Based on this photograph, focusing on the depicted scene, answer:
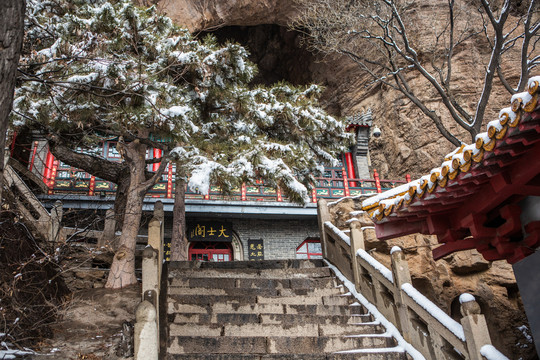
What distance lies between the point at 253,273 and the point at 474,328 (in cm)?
429

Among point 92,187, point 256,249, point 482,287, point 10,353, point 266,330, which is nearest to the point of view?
point 10,353

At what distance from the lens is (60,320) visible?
21.1 ft

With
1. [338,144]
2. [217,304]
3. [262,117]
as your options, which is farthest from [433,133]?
[217,304]

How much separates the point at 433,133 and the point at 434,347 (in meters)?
13.9

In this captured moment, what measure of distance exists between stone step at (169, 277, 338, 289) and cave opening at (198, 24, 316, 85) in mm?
14703

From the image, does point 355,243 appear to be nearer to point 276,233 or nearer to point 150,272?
point 150,272

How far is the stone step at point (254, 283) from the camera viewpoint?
7.32m

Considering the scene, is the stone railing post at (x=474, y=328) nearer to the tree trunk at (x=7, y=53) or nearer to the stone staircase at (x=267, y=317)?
the stone staircase at (x=267, y=317)

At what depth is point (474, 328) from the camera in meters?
4.45

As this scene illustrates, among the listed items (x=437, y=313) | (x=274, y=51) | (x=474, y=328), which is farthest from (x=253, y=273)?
(x=274, y=51)

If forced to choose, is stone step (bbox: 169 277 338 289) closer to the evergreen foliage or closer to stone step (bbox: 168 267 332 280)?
stone step (bbox: 168 267 332 280)

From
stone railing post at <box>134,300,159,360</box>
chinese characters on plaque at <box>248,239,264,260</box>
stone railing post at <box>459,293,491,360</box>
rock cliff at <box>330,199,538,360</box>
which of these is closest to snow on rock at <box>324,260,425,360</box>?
stone railing post at <box>459,293,491,360</box>

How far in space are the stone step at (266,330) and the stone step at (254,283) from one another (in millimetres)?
1267

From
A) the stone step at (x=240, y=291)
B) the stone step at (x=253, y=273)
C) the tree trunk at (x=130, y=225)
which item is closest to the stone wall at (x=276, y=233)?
the tree trunk at (x=130, y=225)
